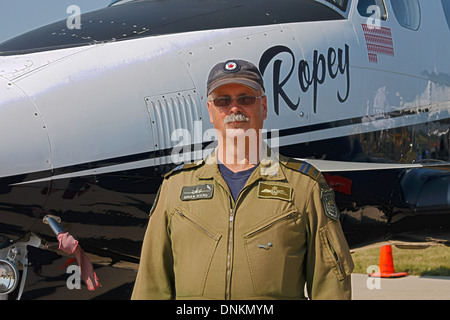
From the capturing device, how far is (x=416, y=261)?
13.9 meters

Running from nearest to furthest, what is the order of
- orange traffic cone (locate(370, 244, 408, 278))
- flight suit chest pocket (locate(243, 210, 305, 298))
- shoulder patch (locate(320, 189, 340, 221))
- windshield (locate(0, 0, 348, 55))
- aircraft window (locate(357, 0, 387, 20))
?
flight suit chest pocket (locate(243, 210, 305, 298)), shoulder patch (locate(320, 189, 340, 221)), windshield (locate(0, 0, 348, 55)), aircraft window (locate(357, 0, 387, 20)), orange traffic cone (locate(370, 244, 408, 278))

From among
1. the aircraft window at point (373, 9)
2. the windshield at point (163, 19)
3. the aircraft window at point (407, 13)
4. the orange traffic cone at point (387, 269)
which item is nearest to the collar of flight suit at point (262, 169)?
the windshield at point (163, 19)

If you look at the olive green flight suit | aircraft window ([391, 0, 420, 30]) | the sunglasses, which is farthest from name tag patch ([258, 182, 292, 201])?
aircraft window ([391, 0, 420, 30])

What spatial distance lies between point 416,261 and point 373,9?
A: 792 cm

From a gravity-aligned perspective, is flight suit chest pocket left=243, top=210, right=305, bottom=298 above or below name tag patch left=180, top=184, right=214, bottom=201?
below

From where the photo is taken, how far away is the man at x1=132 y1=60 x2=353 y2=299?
110 inches

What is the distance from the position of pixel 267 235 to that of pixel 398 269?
35.0ft

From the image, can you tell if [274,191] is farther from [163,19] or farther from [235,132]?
[163,19]

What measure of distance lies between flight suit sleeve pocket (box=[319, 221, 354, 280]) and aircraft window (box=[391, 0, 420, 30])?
16.7 ft

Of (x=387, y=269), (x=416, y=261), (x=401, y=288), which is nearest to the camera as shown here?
(x=401, y=288)

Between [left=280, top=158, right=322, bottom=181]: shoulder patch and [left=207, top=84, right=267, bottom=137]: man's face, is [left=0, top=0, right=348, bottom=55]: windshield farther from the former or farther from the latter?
[left=280, top=158, right=322, bottom=181]: shoulder patch

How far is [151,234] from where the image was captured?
300 cm

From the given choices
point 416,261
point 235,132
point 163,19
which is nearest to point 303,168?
point 235,132
